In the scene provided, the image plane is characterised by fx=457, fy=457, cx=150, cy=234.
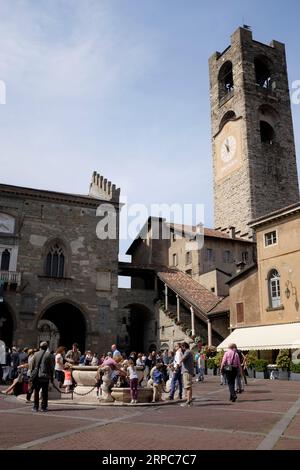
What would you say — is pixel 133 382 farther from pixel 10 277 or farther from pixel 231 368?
pixel 10 277

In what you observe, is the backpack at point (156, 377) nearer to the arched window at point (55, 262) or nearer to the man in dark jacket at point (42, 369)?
the man in dark jacket at point (42, 369)

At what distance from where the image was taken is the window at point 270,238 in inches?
1002

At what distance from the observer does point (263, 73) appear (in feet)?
180

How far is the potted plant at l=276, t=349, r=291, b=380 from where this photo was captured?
71.6 ft

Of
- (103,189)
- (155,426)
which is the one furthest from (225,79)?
(155,426)

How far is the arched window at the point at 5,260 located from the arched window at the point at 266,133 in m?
32.0

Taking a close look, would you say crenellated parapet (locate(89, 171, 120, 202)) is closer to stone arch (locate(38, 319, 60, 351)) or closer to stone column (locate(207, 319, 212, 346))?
stone arch (locate(38, 319, 60, 351))

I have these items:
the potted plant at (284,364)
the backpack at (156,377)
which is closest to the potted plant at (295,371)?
the potted plant at (284,364)

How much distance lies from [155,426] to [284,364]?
1561 centimetres

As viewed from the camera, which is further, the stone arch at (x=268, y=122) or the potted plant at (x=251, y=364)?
the stone arch at (x=268, y=122)

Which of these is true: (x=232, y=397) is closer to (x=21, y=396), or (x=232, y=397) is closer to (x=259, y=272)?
(x=21, y=396)

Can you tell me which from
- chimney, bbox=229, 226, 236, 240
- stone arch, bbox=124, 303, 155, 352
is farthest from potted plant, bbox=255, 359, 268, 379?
chimney, bbox=229, 226, 236, 240

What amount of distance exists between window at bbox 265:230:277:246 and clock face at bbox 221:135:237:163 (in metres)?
25.0
